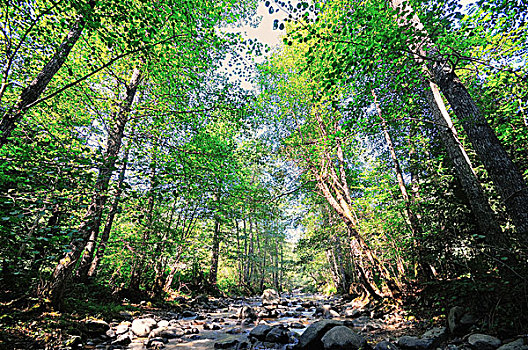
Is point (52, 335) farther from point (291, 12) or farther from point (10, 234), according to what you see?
point (291, 12)

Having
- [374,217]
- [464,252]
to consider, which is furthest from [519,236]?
[374,217]

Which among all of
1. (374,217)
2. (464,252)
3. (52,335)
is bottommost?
(52,335)

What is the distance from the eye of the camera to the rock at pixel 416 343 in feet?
13.5

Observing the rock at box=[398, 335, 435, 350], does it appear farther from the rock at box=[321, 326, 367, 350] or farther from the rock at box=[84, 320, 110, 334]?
the rock at box=[84, 320, 110, 334]

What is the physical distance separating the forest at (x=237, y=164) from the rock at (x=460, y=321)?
27 millimetres

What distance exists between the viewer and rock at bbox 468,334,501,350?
3.39 meters

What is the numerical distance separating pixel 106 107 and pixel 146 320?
253 inches

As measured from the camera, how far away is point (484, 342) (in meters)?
3.48

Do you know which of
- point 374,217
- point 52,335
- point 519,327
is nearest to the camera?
point 519,327

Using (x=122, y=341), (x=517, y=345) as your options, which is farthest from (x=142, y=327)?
(x=517, y=345)

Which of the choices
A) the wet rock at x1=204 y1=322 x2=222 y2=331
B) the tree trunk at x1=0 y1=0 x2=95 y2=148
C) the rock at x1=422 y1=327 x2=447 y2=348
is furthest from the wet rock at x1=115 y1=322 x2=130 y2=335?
the rock at x1=422 y1=327 x2=447 y2=348

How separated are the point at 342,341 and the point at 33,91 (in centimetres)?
745

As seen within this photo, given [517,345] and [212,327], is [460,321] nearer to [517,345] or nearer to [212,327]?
[517,345]

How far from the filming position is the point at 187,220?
1147cm
